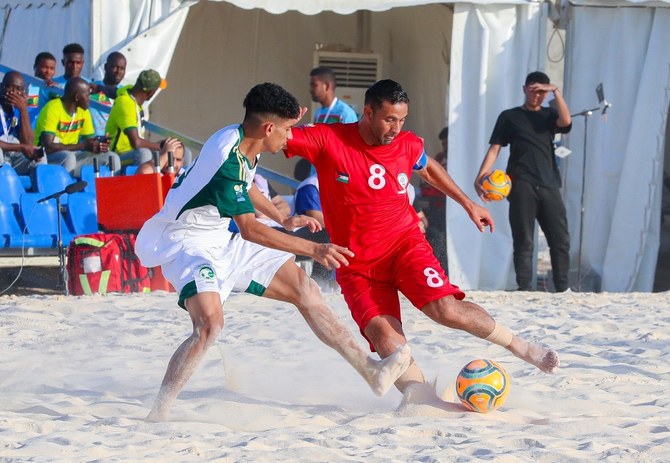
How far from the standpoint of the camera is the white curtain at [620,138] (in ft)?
34.5

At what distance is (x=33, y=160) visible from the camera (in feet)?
32.2

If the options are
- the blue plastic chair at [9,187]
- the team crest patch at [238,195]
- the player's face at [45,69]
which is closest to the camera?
the team crest patch at [238,195]

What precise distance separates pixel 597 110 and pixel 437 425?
6.21 metres

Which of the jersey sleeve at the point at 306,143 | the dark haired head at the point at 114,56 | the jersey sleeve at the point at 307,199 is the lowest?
the jersey sleeve at the point at 307,199

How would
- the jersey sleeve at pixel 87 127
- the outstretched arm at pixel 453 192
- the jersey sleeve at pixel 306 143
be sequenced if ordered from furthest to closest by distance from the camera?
the jersey sleeve at pixel 87 127 < the outstretched arm at pixel 453 192 < the jersey sleeve at pixel 306 143

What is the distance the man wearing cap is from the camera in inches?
393

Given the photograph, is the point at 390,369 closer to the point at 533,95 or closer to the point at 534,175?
the point at 534,175

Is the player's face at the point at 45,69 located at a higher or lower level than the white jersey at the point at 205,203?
higher

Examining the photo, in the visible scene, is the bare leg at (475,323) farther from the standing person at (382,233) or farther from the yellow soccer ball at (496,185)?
the yellow soccer ball at (496,185)

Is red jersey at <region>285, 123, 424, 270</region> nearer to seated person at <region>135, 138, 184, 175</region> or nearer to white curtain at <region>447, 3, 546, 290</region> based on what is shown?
seated person at <region>135, 138, 184, 175</region>

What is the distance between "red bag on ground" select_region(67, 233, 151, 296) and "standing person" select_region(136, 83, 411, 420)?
388 cm

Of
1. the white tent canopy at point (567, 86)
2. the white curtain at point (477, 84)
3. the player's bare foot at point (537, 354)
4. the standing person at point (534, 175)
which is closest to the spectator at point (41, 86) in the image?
the white tent canopy at point (567, 86)

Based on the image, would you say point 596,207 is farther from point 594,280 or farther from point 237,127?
point 237,127

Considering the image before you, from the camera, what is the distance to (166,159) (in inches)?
389
